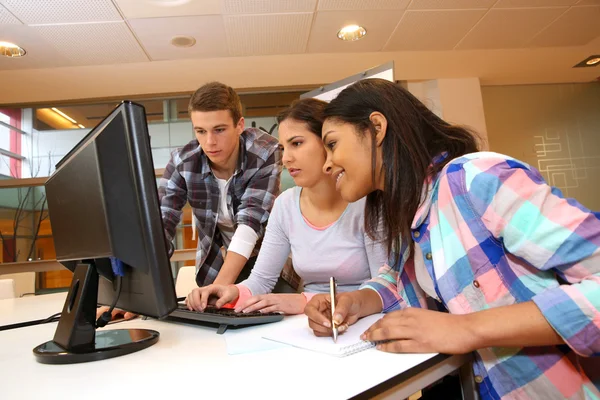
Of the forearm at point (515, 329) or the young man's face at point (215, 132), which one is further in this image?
the young man's face at point (215, 132)

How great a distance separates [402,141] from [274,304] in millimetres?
489

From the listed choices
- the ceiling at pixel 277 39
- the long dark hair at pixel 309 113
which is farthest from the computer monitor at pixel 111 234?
the ceiling at pixel 277 39

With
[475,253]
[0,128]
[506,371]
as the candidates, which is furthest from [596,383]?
[0,128]

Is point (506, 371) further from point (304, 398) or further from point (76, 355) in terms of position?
point (76, 355)

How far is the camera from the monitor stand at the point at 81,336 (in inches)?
28.5

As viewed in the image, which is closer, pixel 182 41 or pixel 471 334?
pixel 471 334

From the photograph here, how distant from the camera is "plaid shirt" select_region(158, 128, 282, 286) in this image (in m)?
1.83

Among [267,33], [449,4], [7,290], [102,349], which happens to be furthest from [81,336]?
[449,4]

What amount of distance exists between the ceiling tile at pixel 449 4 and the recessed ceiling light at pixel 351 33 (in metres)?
0.42

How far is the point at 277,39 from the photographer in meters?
3.40

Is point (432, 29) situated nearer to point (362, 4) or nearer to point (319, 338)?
point (362, 4)

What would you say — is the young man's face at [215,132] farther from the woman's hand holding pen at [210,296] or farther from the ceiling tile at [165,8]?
the ceiling tile at [165,8]

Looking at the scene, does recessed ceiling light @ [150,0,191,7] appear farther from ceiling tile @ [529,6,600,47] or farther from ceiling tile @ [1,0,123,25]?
ceiling tile @ [529,6,600,47]

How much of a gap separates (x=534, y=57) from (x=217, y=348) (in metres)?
4.39
